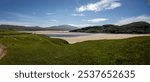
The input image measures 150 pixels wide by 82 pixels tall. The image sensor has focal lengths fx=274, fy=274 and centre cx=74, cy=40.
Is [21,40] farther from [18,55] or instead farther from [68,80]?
[68,80]

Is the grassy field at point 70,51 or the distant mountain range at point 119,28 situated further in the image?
the distant mountain range at point 119,28

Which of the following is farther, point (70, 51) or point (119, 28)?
point (70, 51)

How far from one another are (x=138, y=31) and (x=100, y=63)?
507 cm

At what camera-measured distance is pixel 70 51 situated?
20703 mm

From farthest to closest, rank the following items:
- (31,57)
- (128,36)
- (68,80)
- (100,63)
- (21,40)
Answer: (21,40)
(128,36)
(31,57)
(100,63)
(68,80)

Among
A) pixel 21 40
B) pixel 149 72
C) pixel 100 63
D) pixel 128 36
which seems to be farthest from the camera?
pixel 21 40

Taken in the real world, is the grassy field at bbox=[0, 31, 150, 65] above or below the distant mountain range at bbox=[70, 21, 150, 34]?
below

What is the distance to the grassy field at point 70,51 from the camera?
18.5 metres

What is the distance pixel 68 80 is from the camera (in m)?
15.1

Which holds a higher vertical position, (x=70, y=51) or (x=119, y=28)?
(x=119, y=28)

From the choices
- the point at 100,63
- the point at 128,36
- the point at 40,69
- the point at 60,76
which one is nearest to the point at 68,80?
the point at 60,76

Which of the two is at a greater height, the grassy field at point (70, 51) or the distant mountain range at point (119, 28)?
the distant mountain range at point (119, 28)

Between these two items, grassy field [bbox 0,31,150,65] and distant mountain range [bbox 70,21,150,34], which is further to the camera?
distant mountain range [bbox 70,21,150,34]

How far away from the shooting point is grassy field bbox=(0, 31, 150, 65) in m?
18.5
